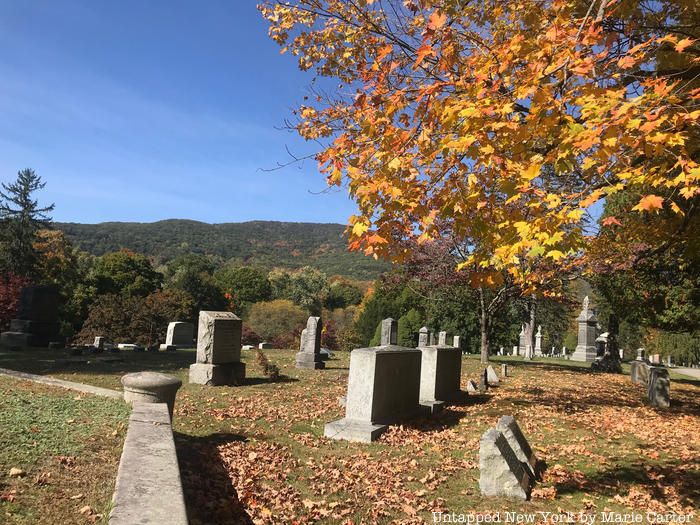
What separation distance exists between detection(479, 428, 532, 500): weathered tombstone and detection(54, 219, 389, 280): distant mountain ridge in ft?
292

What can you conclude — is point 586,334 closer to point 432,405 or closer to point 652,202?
point 432,405

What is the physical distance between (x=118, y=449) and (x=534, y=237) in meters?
4.79

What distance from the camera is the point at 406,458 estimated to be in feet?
23.4

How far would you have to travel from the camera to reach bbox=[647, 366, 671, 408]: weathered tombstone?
12.2 metres

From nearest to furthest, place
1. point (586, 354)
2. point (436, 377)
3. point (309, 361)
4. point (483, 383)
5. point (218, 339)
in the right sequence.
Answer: point (436, 377), point (218, 339), point (483, 383), point (309, 361), point (586, 354)

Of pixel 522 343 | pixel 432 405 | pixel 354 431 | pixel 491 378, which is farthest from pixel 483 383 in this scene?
pixel 522 343

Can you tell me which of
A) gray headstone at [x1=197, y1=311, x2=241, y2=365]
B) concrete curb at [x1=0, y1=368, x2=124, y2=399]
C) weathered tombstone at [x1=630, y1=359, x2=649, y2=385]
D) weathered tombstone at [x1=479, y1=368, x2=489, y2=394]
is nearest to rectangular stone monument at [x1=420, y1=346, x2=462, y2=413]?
weathered tombstone at [x1=479, y1=368, x2=489, y2=394]

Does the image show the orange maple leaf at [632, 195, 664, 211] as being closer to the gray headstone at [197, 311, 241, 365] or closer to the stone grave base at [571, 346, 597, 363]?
the gray headstone at [197, 311, 241, 365]

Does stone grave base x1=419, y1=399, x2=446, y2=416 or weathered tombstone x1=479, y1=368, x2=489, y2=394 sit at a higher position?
weathered tombstone x1=479, y1=368, x2=489, y2=394

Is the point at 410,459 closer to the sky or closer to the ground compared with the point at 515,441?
closer to the ground

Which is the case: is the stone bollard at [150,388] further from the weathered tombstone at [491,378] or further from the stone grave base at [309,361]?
the stone grave base at [309,361]

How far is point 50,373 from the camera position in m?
12.5

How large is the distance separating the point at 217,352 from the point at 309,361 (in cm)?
535

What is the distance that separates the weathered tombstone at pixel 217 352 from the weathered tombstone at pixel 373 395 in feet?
16.2
